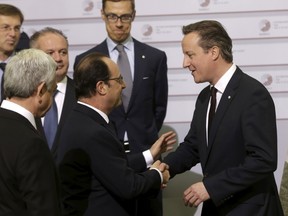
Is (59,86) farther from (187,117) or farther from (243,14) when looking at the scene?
(243,14)

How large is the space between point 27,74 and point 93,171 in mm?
617

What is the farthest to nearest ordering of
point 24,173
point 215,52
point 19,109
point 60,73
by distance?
point 60,73
point 215,52
point 19,109
point 24,173

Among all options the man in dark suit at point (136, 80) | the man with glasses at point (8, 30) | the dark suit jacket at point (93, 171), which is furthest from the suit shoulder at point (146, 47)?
the dark suit jacket at point (93, 171)

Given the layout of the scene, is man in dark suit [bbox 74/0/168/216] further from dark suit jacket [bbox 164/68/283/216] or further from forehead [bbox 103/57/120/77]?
forehead [bbox 103/57/120/77]

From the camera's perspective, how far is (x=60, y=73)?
4578 millimetres

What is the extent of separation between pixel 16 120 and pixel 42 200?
12.7 inches

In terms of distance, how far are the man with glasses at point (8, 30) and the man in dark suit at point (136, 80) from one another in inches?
A: 18.2

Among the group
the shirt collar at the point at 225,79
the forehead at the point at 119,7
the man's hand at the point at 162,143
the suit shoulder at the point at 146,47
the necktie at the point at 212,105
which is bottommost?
the man's hand at the point at 162,143

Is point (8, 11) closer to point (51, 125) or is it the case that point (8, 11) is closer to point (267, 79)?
point (51, 125)

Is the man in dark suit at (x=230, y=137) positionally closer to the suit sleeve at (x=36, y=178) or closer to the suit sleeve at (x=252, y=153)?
the suit sleeve at (x=252, y=153)

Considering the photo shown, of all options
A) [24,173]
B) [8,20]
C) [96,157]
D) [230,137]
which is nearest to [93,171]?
[96,157]

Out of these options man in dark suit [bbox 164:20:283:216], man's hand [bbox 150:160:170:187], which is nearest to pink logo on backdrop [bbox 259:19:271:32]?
man in dark suit [bbox 164:20:283:216]

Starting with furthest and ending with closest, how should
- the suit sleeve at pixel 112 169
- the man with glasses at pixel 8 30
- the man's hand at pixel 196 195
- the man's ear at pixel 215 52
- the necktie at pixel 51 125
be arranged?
the man with glasses at pixel 8 30 < the necktie at pixel 51 125 < the man's ear at pixel 215 52 < the man's hand at pixel 196 195 < the suit sleeve at pixel 112 169

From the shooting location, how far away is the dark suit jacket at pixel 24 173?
2.66 m
